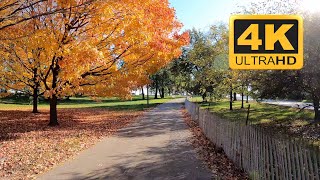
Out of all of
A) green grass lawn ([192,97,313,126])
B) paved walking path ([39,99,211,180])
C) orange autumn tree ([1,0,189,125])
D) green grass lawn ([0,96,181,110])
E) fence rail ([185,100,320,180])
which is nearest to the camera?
fence rail ([185,100,320,180])

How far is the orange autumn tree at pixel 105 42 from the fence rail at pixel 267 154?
21.7ft

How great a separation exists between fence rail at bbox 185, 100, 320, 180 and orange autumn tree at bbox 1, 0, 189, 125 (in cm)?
662

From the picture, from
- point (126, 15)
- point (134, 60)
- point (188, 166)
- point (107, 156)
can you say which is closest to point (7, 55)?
point (134, 60)

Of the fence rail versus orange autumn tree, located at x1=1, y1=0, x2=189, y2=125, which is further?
→ orange autumn tree, located at x1=1, y1=0, x2=189, y2=125

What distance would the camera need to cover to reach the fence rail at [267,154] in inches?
219

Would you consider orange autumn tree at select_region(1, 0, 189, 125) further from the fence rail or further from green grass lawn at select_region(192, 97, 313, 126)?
green grass lawn at select_region(192, 97, 313, 126)

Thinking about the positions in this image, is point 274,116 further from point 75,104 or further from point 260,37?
point 75,104

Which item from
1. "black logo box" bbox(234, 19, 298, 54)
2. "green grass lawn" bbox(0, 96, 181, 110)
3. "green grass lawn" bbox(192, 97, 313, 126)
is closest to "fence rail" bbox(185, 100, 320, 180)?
"black logo box" bbox(234, 19, 298, 54)

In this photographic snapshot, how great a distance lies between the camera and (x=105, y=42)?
55.8 ft

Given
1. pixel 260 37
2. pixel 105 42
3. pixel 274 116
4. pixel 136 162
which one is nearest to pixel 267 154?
pixel 260 37

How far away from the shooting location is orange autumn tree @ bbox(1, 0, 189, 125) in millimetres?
14836

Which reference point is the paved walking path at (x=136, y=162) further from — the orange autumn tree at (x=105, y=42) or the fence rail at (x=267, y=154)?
the orange autumn tree at (x=105, y=42)

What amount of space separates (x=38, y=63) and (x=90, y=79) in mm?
2954

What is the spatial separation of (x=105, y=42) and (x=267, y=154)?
37.7 ft
